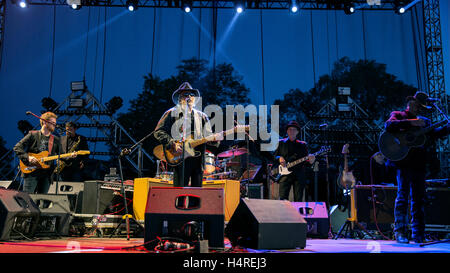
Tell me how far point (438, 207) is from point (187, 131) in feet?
15.4

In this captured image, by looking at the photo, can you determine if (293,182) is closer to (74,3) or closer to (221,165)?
(221,165)

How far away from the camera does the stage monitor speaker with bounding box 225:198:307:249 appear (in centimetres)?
372

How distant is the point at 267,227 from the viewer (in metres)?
3.72

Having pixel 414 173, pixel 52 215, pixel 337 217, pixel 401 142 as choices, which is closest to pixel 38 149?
pixel 52 215

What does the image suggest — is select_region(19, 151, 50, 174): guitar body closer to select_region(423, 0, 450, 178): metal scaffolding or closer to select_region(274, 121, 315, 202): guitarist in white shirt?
select_region(274, 121, 315, 202): guitarist in white shirt

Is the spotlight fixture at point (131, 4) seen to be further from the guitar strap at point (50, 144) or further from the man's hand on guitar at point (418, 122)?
the man's hand on guitar at point (418, 122)

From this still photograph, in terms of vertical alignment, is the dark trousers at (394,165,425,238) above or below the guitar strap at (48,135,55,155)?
below

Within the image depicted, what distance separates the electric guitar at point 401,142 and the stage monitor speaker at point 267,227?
5.09 ft

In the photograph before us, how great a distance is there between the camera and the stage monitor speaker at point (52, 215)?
5.49m

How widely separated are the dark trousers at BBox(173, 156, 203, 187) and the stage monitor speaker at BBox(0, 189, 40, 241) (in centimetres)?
193

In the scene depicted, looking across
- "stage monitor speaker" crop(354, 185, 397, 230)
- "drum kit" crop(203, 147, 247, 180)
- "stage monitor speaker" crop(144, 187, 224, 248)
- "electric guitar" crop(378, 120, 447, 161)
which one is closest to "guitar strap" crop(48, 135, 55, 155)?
"drum kit" crop(203, 147, 247, 180)

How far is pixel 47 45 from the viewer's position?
1805cm

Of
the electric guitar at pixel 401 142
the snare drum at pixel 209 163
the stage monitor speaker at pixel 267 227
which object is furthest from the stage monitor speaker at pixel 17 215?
the electric guitar at pixel 401 142
